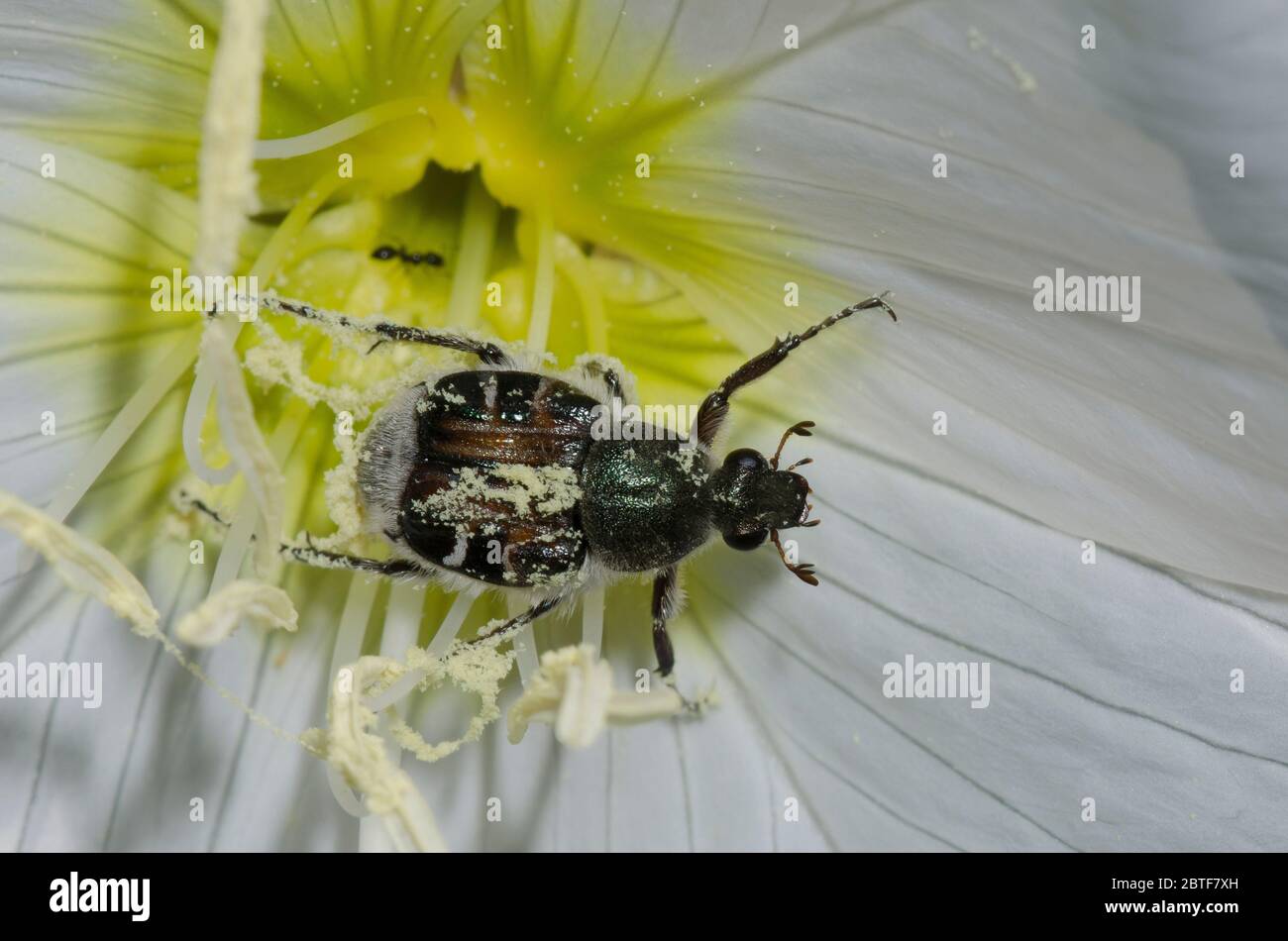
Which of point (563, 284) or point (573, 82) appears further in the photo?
point (563, 284)

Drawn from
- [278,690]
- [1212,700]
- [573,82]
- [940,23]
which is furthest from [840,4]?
[278,690]

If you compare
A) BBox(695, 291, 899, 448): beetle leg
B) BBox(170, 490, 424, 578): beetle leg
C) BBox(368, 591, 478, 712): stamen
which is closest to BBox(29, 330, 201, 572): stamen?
BBox(170, 490, 424, 578): beetle leg

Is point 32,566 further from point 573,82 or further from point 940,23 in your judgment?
point 940,23

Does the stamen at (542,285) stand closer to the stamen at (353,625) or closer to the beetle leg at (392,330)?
the beetle leg at (392,330)

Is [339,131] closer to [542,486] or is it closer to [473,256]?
[473,256]

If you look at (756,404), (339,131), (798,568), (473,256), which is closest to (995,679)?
(798,568)

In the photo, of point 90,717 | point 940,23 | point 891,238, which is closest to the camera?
point 940,23
